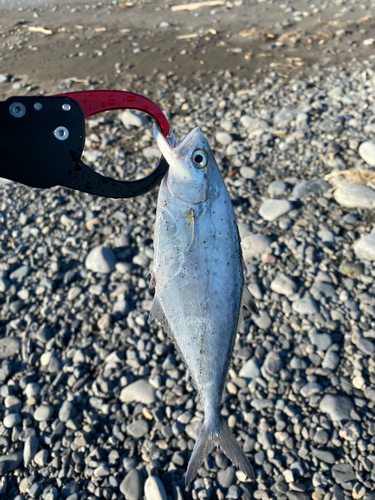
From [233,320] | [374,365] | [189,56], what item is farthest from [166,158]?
→ [189,56]

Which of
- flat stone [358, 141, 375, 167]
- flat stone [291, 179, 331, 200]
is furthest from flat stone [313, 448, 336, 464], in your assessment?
flat stone [358, 141, 375, 167]

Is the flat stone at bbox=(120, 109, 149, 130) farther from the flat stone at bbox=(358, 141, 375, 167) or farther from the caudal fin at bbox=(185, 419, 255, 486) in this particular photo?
the caudal fin at bbox=(185, 419, 255, 486)

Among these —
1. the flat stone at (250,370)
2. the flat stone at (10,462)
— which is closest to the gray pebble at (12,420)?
the flat stone at (10,462)

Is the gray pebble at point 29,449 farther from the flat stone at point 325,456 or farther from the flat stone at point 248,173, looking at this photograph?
the flat stone at point 248,173

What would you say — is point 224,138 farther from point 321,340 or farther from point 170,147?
point 170,147

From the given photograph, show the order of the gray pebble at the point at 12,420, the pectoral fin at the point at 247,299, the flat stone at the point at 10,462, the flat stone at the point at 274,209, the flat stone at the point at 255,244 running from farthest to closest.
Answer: the flat stone at the point at 274,209
the flat stone at the point at 255,244
the gray pebble at the point at 12,420
the flat stone at the point at 10,462
the pectoral fin at the point at 247,299

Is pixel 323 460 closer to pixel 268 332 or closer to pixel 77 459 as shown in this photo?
pixel 268 332

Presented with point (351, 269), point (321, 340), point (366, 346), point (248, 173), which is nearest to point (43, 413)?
point (321, 340)
